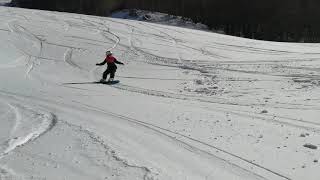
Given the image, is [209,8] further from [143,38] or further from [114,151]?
[114,151]

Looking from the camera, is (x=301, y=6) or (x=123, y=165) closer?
(x=123, y=165)

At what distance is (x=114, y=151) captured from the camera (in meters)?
9.48

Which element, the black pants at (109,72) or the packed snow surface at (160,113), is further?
the black pants at (109,72)

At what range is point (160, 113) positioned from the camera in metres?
12.7

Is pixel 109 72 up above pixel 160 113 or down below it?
above

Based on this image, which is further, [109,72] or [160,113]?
[109,72]

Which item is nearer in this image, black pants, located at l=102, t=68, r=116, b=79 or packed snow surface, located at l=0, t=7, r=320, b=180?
packed snow surface, located at l=0, t=7, r=320, b=180

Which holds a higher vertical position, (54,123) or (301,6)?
(301,6)

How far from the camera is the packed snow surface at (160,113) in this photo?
8.59 meters

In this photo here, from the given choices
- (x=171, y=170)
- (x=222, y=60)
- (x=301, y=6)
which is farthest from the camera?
(x=301, y=6)

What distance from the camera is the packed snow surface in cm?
859

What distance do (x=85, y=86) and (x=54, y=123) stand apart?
5.67 m

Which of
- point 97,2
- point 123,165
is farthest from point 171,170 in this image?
point 97,2

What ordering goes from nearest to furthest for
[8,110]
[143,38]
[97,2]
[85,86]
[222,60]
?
[8,110], [85,86], [222,60], [143,38], [97,2]
